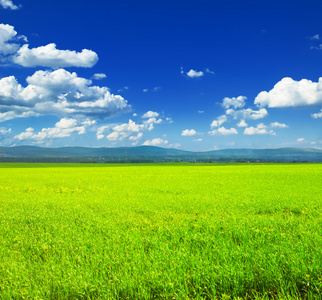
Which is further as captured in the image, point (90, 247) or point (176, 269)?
point (90, 247)

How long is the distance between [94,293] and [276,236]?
14.2 feet

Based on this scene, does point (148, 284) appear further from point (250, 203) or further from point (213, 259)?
point (250, 203)

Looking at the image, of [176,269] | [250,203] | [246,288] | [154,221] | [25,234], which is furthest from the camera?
[250,203]

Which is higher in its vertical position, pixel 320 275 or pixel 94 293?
pixel 320 275

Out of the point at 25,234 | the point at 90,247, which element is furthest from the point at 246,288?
the point at 25,234

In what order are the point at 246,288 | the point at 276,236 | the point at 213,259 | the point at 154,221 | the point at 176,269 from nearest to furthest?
the point at 246,288, the point at 176,269, the point at 213,259, the point at 276,236, the point at 154,221

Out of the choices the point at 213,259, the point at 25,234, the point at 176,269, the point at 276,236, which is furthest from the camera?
the point at 25,234

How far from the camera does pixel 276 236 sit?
594 centimetres

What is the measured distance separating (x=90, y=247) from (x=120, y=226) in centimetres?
195

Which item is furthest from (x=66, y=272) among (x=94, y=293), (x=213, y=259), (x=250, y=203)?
(x=250, y=203)

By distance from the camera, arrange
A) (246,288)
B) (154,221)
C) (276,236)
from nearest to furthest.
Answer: (246,288) → (276,236) → (154,221)

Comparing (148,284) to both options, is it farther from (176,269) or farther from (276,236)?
(276,236)

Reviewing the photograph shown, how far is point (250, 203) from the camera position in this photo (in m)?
11.8

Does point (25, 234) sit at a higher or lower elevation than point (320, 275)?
lower
